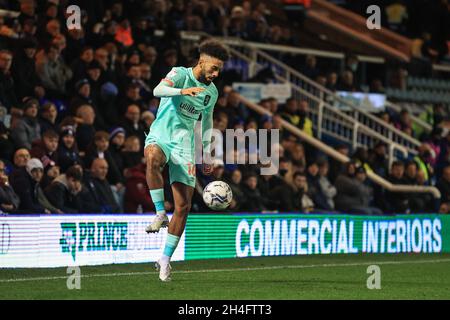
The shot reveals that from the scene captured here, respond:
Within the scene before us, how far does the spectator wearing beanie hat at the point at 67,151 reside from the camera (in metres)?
16.2

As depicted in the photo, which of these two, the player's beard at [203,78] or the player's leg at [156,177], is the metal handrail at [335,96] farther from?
the player's leg at [156,177]

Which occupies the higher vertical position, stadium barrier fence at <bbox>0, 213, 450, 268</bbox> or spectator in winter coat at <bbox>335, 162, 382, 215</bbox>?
spectator in winter coat at <bbox>335, 162, 382, 215</bbox>

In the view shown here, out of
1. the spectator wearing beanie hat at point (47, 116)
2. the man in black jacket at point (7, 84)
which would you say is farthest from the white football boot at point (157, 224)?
the man in black jacket at point (7, 84)

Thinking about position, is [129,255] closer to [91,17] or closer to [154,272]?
[154,272]

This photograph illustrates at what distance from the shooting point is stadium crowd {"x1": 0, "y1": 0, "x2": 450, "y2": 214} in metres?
16.0

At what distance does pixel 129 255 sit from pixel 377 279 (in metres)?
3.59

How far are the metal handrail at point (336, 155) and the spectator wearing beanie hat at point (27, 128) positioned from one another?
6.19m

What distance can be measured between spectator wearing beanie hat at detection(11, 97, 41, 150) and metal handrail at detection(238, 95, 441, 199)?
619 centimetres

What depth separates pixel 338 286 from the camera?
12.3m

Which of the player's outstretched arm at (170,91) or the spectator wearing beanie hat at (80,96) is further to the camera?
the spectator wearing beanie hat at (80,96)

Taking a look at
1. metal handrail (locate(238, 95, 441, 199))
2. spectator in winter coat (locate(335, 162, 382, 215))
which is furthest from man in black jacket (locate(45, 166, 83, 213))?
metal handrail (locate(238, 95, 441, 199))

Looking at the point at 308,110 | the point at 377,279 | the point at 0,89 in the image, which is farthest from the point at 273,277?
the point at 308,110

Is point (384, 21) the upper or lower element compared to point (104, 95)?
upper

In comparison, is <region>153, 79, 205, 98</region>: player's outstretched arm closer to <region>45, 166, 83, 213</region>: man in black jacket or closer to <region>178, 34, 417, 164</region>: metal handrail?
<region>45, 166, 83, 213</region>: man in black jacket
